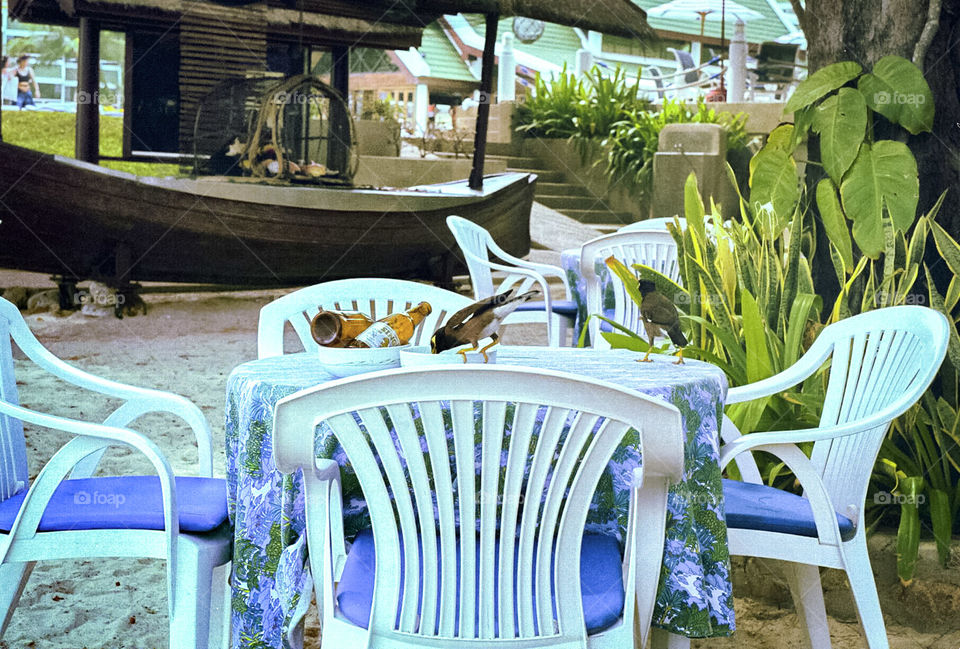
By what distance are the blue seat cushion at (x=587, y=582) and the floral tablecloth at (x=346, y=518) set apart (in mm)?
76

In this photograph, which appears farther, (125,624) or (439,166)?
(439,166)

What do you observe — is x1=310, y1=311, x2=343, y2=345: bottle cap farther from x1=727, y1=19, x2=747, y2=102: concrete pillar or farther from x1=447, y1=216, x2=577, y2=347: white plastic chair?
x1=727, y1=19, x2=747, y2=102: concrete pillar

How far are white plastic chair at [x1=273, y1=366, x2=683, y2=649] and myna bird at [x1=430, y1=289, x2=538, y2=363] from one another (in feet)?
1.22

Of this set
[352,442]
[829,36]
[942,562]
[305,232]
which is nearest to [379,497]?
[352,442]

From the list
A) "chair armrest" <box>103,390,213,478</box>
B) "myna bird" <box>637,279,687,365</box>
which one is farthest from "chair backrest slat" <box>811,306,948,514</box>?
"chair armrest" <box>103,390,213,478</box>

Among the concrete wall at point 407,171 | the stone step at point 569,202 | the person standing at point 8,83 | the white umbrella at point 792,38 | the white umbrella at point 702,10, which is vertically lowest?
the stone step at point 569,202

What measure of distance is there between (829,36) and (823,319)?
86 cm

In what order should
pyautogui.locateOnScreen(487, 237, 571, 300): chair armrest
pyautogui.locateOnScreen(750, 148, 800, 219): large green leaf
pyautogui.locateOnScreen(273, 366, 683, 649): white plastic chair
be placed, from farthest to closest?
1. pyautogui.locateOnScreen(487, 237, 571, 300): chair armrest
2. pyautogui.locateOnScreen(750, 148, 800, 219): large green leaf
3. pyautogui.locateOnScreen(273, 366, 683, 649): white plastic chair

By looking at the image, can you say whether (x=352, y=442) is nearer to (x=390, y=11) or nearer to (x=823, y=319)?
(x=823, y=319)

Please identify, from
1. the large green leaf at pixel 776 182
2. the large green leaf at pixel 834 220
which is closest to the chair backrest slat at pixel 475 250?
the large green leaf at pixel 776 182

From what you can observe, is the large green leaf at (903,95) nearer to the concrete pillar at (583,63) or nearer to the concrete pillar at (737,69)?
the concrete pillar at (583,63)

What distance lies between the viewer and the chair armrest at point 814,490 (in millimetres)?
1820

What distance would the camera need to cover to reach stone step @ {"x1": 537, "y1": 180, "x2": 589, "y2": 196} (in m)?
Answer: 8.81

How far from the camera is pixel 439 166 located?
8078 millimetres
